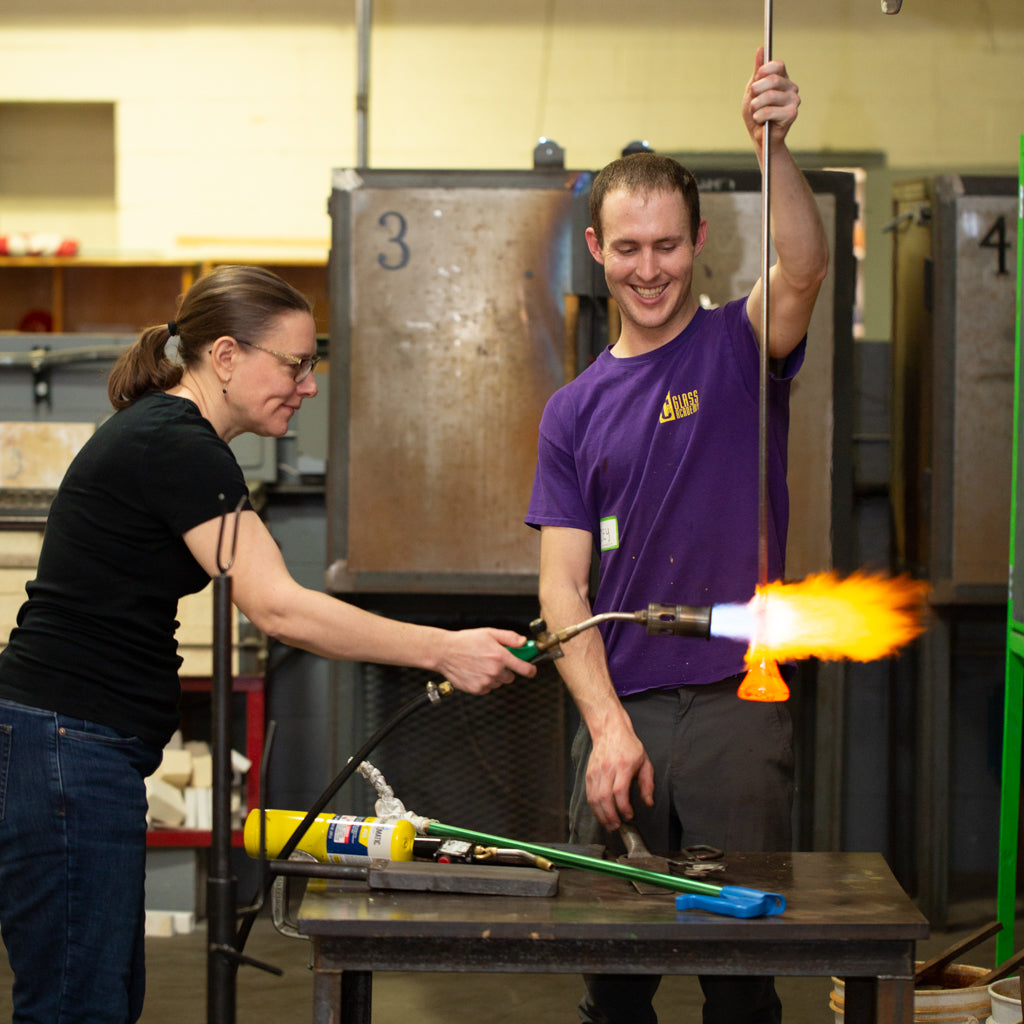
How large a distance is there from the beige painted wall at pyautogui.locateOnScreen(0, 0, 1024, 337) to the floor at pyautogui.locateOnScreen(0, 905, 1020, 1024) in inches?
117

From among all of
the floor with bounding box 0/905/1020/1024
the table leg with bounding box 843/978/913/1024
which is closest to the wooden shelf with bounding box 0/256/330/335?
the floor with bounding box 0/905/1020/1024

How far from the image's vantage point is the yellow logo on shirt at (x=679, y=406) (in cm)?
166

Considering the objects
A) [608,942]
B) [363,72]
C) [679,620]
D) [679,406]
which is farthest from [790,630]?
[363,72]

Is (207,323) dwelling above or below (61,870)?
above

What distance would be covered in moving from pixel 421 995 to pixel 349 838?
156 cm

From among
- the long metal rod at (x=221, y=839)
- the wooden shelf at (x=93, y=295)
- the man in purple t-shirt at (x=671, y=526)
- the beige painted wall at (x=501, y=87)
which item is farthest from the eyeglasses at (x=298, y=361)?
the wooden shelf at (x=93, y=295)

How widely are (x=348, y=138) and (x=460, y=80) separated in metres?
0.52

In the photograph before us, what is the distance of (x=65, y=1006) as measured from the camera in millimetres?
1354

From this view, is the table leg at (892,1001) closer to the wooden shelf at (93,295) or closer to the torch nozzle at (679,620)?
the torch nozzle at (679,620)

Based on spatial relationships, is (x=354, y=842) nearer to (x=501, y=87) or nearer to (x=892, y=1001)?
(x=892, y=1001)

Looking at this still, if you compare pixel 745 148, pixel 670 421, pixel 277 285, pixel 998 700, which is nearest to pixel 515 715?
pixel 998 700

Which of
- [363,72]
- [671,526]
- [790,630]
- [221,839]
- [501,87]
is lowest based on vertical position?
[221,839]

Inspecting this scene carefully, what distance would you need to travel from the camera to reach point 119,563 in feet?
4.63

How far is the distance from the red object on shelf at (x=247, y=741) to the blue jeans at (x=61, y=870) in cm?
170
